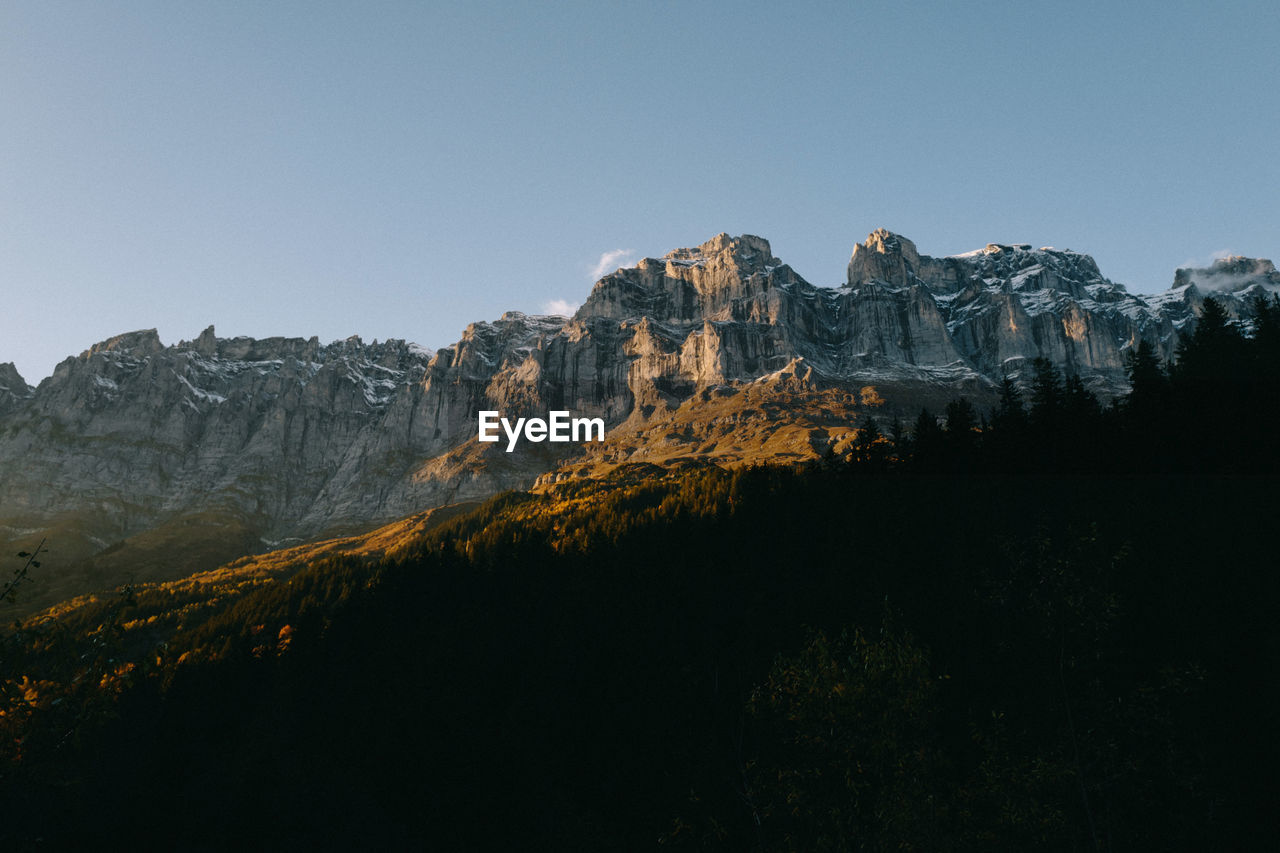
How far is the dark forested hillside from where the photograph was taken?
32.1 metres

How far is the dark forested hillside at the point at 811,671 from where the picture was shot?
105ft

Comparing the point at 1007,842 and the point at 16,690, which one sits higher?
the point at 16,690

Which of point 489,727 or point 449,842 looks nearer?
point 449,842

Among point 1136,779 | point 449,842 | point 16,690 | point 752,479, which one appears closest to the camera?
point 16,690

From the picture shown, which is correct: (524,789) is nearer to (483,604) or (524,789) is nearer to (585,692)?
(585,692)

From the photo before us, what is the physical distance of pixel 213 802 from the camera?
85.1 m

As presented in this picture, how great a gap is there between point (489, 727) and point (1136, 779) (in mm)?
71145

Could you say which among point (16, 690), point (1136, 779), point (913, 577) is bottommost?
point (1136, 779)

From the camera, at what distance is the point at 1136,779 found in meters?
46.3

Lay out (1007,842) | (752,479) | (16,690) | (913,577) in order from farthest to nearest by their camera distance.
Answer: (752,479), (913,577), (1007,842), (16,690)

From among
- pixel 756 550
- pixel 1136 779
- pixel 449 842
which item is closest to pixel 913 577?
pixel 756 550

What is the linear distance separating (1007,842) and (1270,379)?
80118 millimetres

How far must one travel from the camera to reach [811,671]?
31.1m

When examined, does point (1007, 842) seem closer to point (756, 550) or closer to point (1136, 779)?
point (1136, 779)
